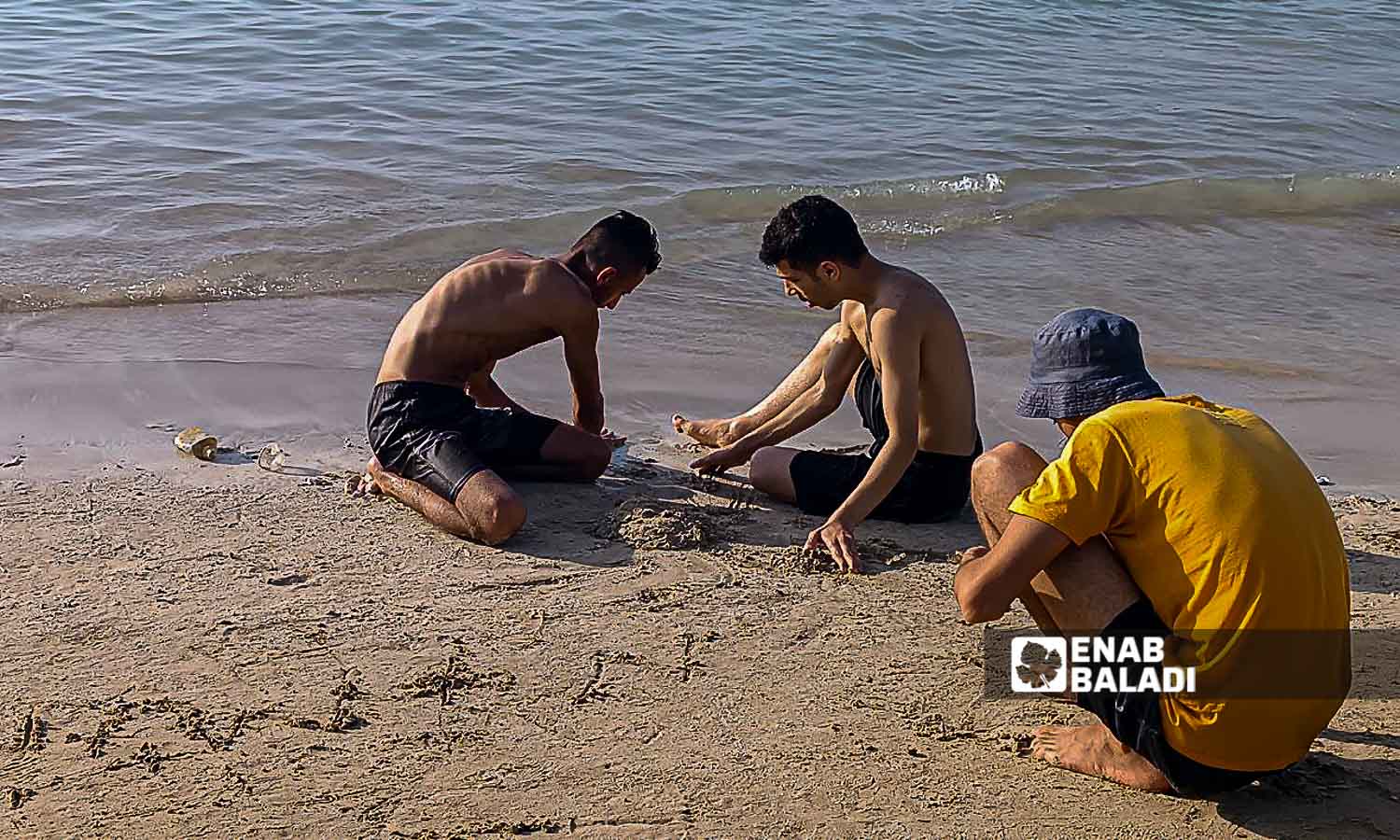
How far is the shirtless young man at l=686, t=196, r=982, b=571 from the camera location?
4.52m

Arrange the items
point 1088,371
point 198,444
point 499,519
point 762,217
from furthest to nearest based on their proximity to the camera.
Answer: point 762,217, point 198,444, point 499,519, point 1088,371

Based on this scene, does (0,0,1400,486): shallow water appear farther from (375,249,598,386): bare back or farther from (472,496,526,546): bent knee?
(472,496,526,546): bent knee

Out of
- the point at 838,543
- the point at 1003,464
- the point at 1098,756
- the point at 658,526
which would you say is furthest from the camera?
the point at 658,526

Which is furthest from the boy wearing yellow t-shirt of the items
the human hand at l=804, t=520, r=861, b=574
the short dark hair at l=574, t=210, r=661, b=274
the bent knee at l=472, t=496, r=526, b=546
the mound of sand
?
the short dark hair at l=574, t=210, r=661, b=274

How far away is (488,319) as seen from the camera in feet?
17.1

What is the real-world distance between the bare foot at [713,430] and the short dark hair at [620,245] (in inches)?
29.1

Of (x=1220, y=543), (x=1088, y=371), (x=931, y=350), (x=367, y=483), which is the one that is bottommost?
(x=367, y=483)

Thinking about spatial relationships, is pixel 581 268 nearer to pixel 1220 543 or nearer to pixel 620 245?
pixel 620 245

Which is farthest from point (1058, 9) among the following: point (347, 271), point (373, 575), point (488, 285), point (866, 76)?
point (373, 575)

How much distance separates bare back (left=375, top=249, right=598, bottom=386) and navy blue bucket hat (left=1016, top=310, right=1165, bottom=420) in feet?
7.43

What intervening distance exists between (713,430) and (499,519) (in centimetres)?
124

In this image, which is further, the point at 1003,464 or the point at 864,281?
the point at 864,281

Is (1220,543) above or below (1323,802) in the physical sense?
above

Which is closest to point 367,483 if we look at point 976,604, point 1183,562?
point 976,604
